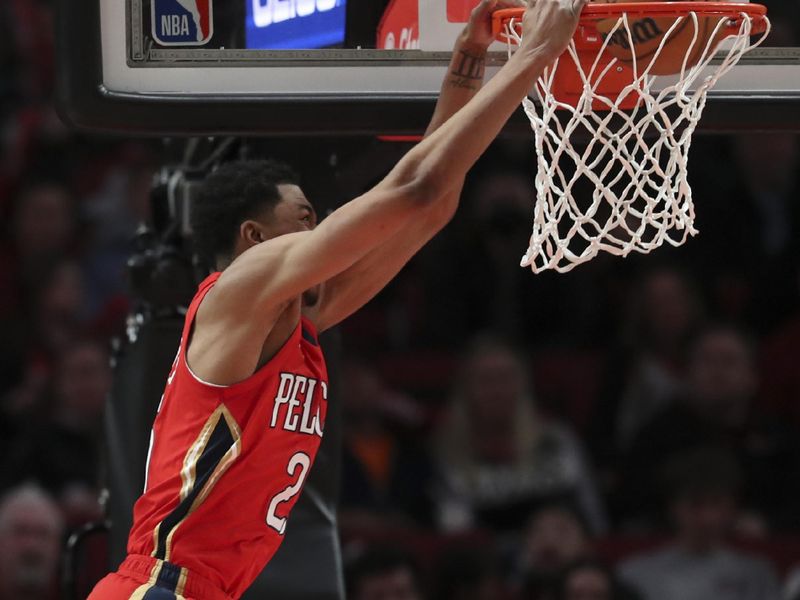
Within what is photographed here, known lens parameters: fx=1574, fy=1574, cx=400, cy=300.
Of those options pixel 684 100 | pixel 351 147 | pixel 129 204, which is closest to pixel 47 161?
pixel 129 204

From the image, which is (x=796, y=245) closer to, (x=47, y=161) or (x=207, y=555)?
(x=47, y=161)

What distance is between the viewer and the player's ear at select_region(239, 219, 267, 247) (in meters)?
3.41

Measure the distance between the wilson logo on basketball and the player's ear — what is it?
846mm

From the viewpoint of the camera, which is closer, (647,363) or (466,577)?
(466,577)

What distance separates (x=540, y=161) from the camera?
11.2 feet

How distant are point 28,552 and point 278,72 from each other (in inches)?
103

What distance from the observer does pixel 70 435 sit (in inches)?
251

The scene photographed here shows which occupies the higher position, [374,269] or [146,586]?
[374,269]

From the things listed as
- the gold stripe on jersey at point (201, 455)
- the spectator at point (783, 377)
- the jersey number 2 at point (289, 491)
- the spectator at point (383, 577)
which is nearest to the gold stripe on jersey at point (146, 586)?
the gold stripe on jersey at point (201, 455)

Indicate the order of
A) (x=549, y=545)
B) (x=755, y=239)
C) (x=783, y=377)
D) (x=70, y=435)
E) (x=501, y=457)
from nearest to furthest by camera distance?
1. (x=549, y=545)
2. (x=70, y=435)
3. (x=501, y=457)
4. (x=783, y=377)
5. (x=755, y=239)

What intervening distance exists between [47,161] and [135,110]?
469 cm

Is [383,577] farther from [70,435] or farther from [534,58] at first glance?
[534,58]

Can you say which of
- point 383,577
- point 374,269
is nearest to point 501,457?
point 383,577

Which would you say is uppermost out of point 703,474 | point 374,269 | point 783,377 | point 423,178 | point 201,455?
A: point 423,178
